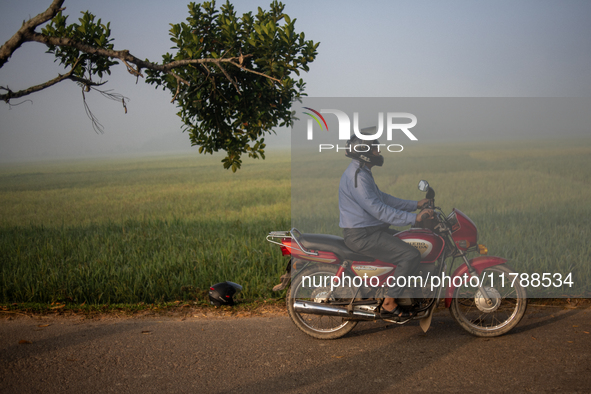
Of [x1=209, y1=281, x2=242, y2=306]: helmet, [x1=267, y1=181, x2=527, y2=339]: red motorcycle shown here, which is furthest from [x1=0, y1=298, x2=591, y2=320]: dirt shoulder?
[x1=267, y1=181, x2=527, y2=339]: red motorcycle

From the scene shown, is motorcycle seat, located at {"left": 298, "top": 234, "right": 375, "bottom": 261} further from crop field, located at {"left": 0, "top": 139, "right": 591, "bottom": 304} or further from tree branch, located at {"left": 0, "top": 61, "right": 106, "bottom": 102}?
tree branch, located at {"left": 0, "top": 61, "right": 106, "bottom": 102}

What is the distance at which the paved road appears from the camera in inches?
132

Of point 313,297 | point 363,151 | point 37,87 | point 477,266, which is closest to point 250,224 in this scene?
point 37,87

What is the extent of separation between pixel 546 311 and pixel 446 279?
5.14 feet

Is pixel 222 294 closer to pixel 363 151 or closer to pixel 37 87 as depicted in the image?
pixel 363 151

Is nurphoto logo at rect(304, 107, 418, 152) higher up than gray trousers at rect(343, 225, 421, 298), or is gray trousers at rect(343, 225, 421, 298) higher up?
nurphoto logo at rect(304, 107, 418, 152)

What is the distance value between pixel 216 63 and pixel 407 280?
10.0 ft

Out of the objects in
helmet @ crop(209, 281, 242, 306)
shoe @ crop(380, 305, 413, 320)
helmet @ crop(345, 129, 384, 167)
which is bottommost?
helmet @ crop(209, 281, 242, 306)

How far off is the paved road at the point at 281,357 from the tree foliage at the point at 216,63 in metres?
2.45

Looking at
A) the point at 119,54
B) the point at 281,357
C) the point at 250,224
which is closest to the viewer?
the point at 281,357

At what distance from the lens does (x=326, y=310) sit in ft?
13.8

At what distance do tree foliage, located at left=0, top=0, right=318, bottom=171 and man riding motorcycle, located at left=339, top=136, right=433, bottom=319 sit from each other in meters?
1.50

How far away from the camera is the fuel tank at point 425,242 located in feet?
13.9

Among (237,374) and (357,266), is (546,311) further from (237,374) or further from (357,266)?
(237,374)
